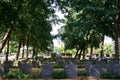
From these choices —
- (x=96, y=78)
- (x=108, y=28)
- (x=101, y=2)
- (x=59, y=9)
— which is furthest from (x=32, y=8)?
(x=108, y=28)

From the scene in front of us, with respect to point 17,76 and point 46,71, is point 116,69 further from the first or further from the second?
point 17,76

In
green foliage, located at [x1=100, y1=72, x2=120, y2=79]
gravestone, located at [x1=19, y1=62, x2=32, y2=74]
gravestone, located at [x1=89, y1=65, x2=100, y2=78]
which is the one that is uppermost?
gravestone, located at [x1=19, y1=62, x2=32, y2=74]

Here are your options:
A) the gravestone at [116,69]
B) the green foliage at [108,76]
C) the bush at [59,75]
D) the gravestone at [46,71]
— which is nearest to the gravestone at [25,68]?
the gravestone at [46,71]

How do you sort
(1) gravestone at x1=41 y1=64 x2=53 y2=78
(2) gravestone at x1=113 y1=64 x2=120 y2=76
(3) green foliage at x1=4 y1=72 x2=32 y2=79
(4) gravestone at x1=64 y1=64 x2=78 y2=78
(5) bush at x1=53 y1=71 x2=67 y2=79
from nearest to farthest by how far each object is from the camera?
(3) green foliage at x1=4 y1=72 x2=32 y2=79
(5) bush at x1=53 y1=71 x2=67 y2=79
(1) gravestone at x1=41 y1=64 x2=53 y2=78
(4) gravestone at x1=64 y1=64 x2=78 y2=78
(2) gravestone at x1=113 y1=64 x2=120 y2=76

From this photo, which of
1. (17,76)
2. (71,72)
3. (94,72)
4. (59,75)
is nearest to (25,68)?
(17,76)

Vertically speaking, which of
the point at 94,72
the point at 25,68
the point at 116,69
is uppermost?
the point at 25,68

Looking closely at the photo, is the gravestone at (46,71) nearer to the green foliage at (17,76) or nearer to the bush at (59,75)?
the bush at (59,75)

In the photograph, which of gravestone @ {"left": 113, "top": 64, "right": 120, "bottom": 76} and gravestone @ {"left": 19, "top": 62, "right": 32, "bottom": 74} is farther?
gravestone @ {"left": 113, "top": 64, "right": 120, "bottom": 76}

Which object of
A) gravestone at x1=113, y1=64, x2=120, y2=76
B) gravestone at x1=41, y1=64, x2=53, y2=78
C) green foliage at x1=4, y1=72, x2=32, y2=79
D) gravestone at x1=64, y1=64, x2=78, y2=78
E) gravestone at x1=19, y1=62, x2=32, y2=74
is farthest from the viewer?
gravestone at x1=113, y1=64, x2=120, y2=76

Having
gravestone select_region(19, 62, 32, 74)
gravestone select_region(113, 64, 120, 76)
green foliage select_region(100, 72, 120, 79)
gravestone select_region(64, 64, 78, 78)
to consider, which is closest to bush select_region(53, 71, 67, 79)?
gravestone select_region(64, 64, 78, 78)

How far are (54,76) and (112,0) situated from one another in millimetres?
12823

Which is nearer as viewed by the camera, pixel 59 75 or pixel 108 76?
pixel 108 76

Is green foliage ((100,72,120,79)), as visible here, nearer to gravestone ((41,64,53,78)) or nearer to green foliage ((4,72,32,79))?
gravestone ((41,64,53,78))

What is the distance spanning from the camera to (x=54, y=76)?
25281 millimetres
